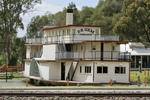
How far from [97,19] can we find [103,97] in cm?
7444

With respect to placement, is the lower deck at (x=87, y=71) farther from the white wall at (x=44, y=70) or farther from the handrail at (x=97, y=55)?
the handrail at (x=97, y=55)

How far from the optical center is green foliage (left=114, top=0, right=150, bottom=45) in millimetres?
48312

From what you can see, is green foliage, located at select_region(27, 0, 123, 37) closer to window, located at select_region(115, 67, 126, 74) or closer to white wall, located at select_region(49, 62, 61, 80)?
white wall, located at select_region(49, 62, 61, 80)

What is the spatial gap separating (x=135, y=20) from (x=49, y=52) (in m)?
12.6

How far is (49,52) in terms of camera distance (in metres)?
44.9

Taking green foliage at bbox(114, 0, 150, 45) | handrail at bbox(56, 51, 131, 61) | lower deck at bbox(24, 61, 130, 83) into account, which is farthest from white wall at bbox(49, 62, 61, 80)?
green foliage at bbox(114, 0, 150, 45)

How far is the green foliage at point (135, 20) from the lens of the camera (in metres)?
48.3

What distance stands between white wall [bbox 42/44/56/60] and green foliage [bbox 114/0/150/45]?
411 inches

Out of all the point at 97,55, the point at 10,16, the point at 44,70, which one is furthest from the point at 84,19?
the point at 97,55

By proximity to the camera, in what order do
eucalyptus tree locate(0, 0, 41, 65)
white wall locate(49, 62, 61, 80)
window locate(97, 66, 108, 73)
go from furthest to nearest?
eucalyptus tree locate(0, 0, 41, 65) → white wall locate(49, 62, 61, 80) → window locate(97, 66, 108, 73)

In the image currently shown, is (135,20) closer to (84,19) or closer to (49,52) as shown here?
(49,52)

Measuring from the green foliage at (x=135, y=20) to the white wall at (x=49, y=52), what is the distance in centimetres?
1044

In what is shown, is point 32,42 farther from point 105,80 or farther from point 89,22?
point 89,22

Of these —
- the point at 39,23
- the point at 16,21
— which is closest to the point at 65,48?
the point at 16,21
